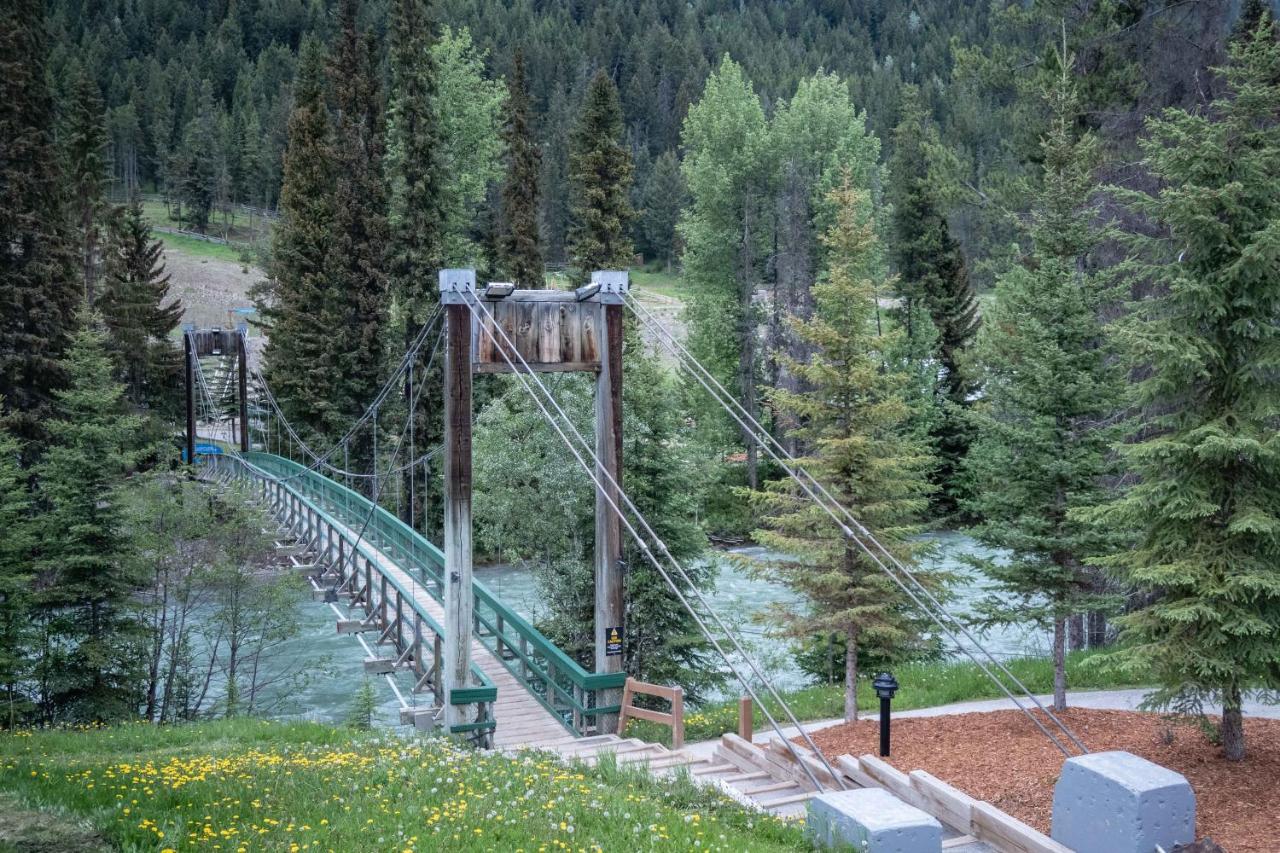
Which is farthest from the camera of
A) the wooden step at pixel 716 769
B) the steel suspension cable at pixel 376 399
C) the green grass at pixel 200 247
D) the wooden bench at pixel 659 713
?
the green grass at pixel 200 247

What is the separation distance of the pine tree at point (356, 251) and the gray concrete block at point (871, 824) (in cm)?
3161

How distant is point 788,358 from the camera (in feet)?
48.7

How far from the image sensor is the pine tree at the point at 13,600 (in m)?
18.2

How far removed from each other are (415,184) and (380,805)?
1215 inches

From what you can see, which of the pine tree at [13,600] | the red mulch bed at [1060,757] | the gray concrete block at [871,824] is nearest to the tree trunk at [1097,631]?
the red mulch bed at [1060,757]

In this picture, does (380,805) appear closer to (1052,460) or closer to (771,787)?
(771,787)

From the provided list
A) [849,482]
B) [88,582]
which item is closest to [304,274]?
[88,582]

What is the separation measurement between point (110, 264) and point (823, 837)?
159ft

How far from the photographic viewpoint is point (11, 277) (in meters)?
30.0

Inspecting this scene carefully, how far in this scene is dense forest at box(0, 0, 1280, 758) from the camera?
32.6 feet

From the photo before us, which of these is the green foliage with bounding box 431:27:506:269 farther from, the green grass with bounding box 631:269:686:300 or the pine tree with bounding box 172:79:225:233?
the pine tree with bounding box 172:79:225:233

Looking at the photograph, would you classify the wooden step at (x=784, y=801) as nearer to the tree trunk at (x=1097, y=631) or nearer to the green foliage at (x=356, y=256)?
the tree trunk at (x=1097, y=631)

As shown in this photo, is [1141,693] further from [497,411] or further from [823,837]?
[497,411]

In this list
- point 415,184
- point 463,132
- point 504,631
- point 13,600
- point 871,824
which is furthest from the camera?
point 463,132
